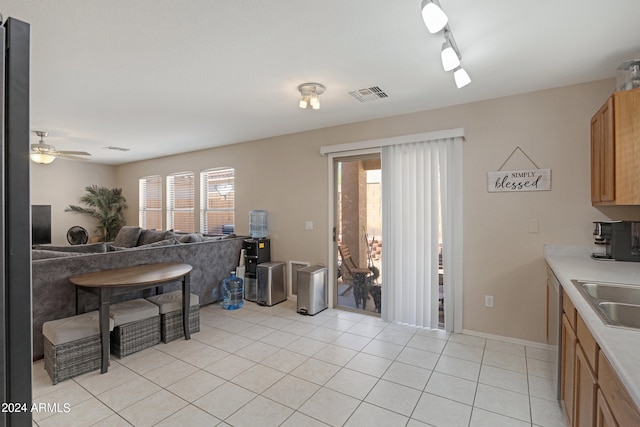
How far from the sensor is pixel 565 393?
1949 mm

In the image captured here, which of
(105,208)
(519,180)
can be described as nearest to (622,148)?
(519,180)

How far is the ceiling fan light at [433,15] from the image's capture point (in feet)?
4.77

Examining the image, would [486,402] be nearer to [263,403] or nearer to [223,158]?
[263,403]

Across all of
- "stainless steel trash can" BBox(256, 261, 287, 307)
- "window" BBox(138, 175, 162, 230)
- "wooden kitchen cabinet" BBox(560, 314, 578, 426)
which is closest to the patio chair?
"stainless steel trash can" BBox(256, 261, 287, 307)

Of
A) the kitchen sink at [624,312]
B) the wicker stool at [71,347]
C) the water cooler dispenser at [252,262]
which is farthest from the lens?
the water cooler dispenser at [252,262]

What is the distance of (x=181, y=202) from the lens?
Answer: 6457 millimetres

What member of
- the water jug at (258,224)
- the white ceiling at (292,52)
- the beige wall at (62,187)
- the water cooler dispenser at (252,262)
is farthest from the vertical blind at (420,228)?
the beige wall at (62,187)

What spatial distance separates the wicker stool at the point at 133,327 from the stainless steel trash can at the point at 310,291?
1.66 m

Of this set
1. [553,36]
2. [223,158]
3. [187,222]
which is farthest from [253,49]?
[187,222]

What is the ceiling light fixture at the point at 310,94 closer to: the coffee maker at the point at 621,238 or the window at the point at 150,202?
the coffee maker at the point at 621,238

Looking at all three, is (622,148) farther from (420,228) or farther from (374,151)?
(374,151)

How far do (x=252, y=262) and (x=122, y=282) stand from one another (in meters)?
2.07

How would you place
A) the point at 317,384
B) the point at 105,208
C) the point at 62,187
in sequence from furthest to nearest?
the point at 105,208, the point at 62,187, the point at 317,384

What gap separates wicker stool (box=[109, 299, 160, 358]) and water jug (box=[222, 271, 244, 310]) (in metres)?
1.22
